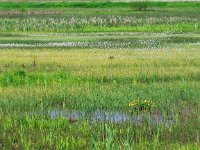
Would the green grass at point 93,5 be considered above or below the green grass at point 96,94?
below

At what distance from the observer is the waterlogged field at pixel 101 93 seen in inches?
623

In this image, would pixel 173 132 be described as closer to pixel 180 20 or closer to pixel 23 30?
pixel 23 30

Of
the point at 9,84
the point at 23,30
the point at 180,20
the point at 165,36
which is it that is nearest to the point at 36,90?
the point at 9,84

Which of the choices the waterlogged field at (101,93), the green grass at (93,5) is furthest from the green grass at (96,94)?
the green grass at (93,5)

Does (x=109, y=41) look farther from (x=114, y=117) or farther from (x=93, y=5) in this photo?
(x=93, y=5)

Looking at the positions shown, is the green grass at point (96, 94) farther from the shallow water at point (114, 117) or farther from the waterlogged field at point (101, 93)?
the shallow water at point (114, 117)

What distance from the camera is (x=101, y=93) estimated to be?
70.1ft

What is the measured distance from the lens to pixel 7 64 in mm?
31062

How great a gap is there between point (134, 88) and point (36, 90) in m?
3.75

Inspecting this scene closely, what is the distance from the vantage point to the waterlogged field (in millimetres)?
15820

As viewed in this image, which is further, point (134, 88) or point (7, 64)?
point (7, 64)

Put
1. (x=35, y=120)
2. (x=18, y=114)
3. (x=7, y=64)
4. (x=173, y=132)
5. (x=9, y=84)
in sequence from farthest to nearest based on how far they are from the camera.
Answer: (x=7, y=64) → (x=9, y=84) → (x=18, y=114) → (x=35, y=120) → (x=173, y=132)

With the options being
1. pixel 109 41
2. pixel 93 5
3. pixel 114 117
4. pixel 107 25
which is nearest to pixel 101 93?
pixel 114 117

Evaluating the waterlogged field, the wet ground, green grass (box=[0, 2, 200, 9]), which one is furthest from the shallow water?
green grass (box=[0, 2, 200, 9])
